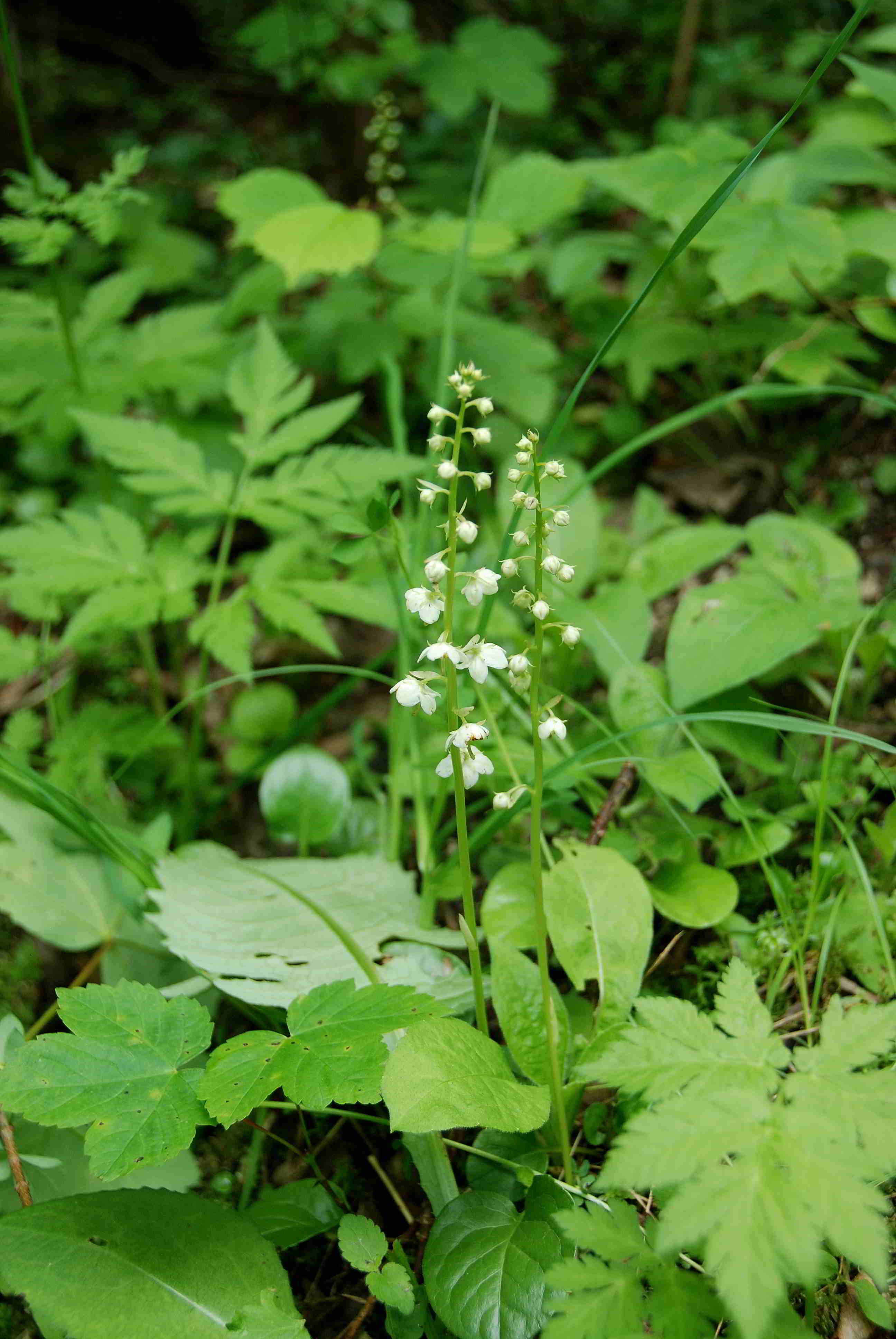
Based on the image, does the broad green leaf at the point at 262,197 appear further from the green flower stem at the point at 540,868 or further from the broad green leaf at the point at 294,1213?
the broad green leaf at the point at 294,1213

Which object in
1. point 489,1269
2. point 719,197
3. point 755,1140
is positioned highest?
point 719,197

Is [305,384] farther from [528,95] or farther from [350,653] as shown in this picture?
[528,95]

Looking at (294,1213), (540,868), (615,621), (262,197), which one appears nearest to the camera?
(540,868)

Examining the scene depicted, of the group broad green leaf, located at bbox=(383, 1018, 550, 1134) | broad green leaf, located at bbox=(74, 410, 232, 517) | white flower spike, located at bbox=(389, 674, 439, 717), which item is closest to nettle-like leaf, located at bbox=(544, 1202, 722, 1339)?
broad green leaf, located at bbox=(383, 1018, 550, 1134)

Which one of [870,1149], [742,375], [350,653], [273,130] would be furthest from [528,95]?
[870,1149]

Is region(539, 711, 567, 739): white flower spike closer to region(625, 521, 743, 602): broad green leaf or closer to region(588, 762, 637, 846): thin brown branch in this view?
region(588, 762, 637, 846): thin brown branch

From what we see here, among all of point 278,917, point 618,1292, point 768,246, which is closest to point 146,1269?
point 278,917

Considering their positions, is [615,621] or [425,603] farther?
[615,621]

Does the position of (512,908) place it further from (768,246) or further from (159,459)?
(768,246)
